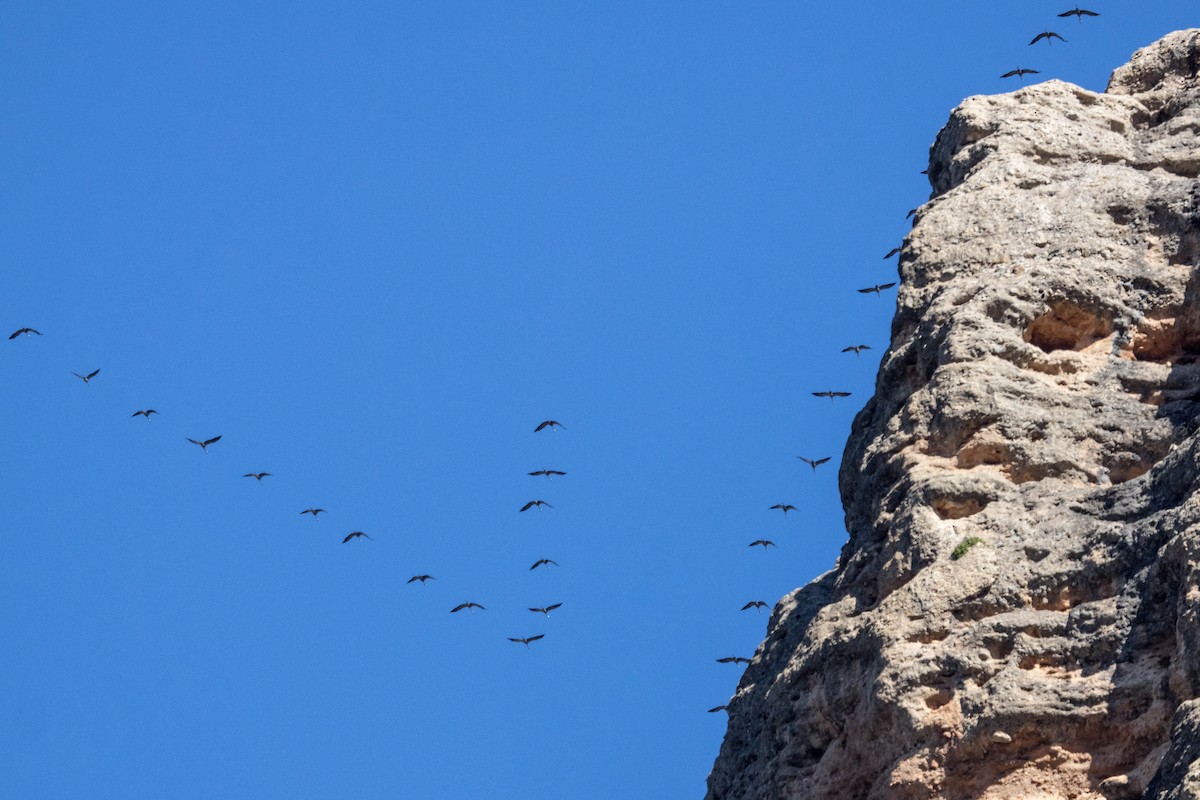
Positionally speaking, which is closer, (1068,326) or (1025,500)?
(1025,500)

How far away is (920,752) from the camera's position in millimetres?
16719

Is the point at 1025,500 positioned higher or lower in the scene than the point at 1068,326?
lower

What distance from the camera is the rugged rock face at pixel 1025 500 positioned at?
16.2m

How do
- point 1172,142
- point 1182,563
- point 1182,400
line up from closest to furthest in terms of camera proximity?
1. point 1182,563
2. point 1182,400
3. point 1172,142

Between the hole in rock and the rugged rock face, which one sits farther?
the hole in rock

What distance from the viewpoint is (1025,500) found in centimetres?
1789

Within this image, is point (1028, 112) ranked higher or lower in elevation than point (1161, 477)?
higher

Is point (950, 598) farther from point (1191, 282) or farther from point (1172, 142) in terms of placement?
point (1172, 142)

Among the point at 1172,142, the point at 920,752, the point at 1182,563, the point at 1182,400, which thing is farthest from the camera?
the point at 1172,142

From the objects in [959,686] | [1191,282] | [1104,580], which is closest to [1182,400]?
[1191,282]

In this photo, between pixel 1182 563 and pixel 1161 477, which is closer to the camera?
pixel 1182 563

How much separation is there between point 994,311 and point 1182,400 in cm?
200

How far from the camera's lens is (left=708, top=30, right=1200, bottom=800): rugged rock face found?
16.2 m

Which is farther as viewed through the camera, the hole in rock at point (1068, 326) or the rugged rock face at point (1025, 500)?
the hole in rock at point (1068, 326)
